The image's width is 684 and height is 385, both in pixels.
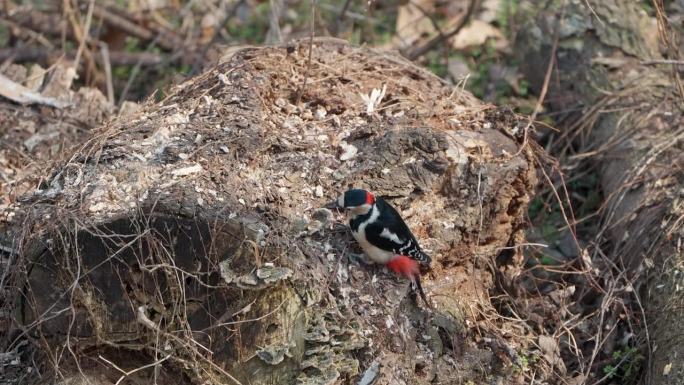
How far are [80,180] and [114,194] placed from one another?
247 millimetres

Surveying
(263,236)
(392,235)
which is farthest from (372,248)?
(263,236)

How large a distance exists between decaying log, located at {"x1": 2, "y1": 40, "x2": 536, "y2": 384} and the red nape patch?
0.16ft

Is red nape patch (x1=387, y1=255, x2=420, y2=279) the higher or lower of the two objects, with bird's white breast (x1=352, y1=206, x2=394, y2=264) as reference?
lower

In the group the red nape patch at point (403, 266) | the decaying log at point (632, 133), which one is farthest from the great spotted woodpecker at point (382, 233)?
the decaying log at point (632, 133)

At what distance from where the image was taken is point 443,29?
832 cm

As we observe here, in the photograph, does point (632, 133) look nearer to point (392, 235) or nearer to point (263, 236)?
point (392, 235)

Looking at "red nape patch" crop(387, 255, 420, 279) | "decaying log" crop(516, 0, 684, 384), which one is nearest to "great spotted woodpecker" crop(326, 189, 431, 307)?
"red nape patch" crop(387, 255, 420, 279)

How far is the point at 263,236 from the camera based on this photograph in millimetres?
4012

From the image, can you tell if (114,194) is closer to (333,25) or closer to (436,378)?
(436,378)

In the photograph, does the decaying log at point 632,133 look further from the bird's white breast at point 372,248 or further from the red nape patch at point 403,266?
the bird's white breast at point 372,248

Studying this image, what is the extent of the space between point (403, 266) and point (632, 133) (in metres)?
2.60

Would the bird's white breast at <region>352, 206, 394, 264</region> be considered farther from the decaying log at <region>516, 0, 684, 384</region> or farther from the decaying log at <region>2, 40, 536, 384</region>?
the decaying log at <region>516, 0, 684, 384</region>

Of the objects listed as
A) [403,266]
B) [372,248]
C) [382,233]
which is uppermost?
[382,233]

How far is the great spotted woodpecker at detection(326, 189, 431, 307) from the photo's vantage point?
4129 mm
